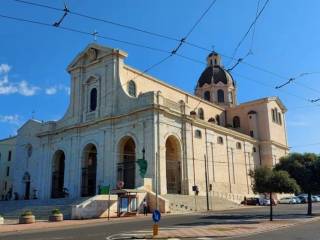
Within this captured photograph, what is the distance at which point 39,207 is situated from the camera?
121 ft

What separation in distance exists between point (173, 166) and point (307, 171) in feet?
60.3

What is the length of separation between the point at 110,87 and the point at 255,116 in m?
27.5

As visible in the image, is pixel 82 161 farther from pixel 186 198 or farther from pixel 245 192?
pixel 245 192

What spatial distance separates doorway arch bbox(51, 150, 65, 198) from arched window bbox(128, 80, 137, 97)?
1327cm

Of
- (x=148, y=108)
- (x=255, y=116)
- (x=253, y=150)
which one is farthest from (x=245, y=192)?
(x=148, y=108)

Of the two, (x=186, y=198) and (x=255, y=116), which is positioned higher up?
(x=255, y=116)

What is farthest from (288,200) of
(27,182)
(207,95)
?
(27,182)

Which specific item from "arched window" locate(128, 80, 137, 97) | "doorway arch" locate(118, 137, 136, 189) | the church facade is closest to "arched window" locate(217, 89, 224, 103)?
the church facade

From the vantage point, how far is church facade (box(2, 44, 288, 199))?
138 feet

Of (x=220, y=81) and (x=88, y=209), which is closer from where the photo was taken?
(x=88, y=209)

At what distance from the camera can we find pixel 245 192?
180 feet

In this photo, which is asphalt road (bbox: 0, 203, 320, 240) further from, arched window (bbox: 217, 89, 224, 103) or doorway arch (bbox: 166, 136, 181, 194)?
arched window (bbox: 217, 89, 224, 103)

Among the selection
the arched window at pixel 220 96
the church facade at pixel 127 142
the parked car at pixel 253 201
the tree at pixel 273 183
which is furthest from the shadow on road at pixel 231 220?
the arched window at pixel 220 96

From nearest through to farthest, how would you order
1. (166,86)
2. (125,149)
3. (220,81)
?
1. (125,149)
2. (166,86)
3. (220,81)
